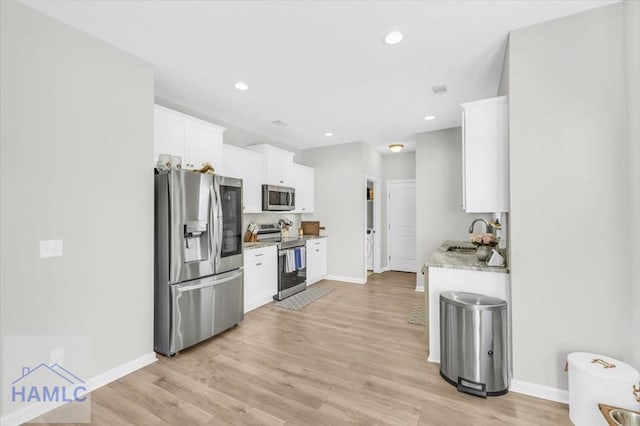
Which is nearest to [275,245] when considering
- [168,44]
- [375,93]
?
[375,93]

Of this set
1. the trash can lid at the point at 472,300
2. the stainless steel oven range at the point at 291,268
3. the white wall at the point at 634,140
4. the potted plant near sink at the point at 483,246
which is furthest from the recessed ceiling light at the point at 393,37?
the stainless steel oven range at the point at 291,268

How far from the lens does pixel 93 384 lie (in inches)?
85.6

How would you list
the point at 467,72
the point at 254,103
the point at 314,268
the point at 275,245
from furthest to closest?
the point at 314,268
the point at 275,245
the point at 254,103
the point at 467,72

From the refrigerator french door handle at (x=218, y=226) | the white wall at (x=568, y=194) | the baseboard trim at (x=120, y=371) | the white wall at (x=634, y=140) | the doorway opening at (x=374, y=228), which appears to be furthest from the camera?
the doorway opening at (x=374, y=228)

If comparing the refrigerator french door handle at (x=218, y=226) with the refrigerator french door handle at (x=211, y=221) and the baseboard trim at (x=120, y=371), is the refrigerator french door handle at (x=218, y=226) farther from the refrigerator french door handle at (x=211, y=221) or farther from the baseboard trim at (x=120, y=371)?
the baseboard trim at (x=120, y=371)

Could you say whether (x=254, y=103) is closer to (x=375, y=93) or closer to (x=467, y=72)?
(x=375, y=93)

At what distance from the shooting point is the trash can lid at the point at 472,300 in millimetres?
2109

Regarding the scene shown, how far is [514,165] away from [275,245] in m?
3.26

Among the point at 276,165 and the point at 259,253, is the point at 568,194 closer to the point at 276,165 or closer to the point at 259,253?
the point at 259,253

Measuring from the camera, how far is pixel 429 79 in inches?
116

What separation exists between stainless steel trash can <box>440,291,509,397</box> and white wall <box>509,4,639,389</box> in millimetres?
140

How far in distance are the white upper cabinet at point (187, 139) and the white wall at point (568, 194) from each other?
3.16 metres

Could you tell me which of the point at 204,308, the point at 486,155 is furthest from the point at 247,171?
the point at 486,155

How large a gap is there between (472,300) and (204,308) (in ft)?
8.41
